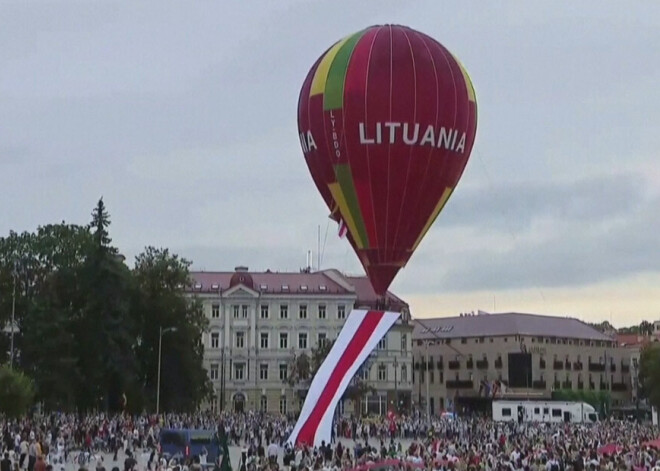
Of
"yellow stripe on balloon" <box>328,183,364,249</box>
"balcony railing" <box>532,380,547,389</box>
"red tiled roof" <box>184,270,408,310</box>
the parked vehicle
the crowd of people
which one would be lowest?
the crowd of people

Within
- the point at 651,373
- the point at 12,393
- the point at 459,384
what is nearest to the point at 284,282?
the point at 459,384

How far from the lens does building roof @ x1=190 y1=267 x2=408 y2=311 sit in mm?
95088

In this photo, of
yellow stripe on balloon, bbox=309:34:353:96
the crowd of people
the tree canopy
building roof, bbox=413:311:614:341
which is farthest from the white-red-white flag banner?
building roof, bbox=413:311:614:341

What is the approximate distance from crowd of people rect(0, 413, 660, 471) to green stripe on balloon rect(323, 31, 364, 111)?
985cm

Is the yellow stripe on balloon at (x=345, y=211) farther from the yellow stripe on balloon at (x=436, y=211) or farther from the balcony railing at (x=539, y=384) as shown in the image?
the balcony railing at (x=539, y=384)

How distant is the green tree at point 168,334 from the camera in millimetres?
69375

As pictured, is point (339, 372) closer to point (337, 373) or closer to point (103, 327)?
point (337, 373)

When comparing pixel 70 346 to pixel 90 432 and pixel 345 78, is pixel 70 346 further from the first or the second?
pixel 345 78

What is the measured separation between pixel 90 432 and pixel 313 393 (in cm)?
1194

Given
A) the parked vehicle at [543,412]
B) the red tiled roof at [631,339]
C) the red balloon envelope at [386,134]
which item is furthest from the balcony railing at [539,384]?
the red balloon envelope at [386,134]

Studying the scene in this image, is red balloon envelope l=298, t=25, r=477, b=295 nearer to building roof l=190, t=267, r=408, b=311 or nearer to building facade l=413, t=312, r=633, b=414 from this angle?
building roof l=190, t=267, r=408, b=311

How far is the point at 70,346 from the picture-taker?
63656 millimetres

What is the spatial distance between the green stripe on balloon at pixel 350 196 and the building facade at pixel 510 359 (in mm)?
63273

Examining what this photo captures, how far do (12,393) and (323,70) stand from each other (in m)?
21.5
